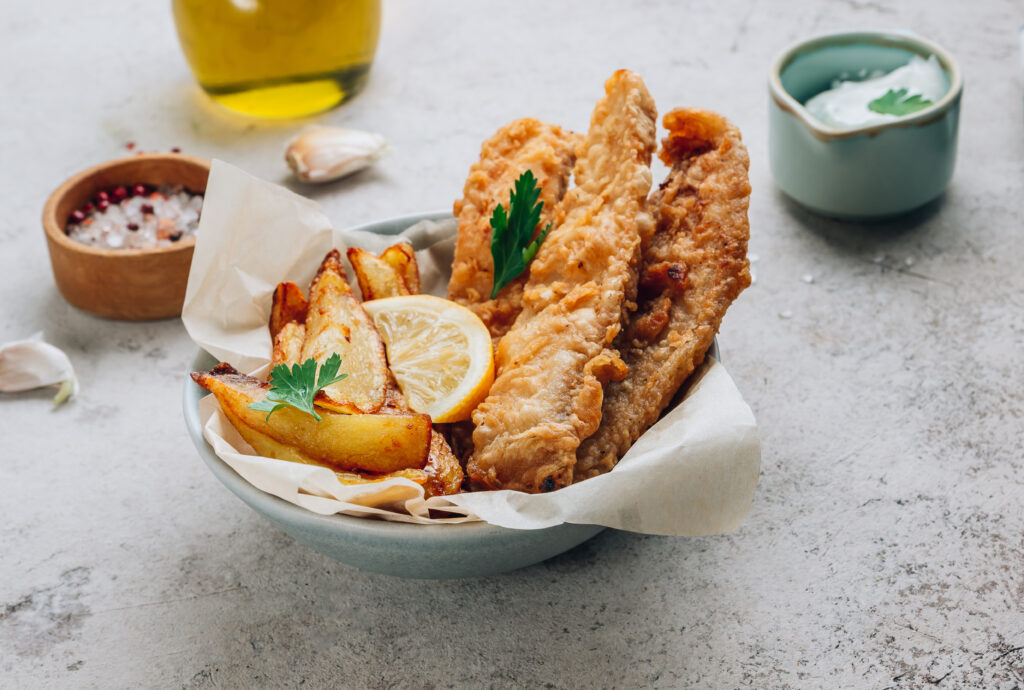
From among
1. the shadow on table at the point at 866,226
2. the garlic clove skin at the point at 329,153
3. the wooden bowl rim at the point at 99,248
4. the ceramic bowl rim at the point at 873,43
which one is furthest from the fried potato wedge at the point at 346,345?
the shadow on table at the point at 866,226

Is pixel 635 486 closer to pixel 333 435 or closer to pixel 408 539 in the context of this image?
pixel 408 539

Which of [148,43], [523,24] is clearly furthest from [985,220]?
[148,43]

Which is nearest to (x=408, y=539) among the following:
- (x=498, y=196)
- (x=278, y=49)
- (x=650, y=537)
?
(x=650, y=537)

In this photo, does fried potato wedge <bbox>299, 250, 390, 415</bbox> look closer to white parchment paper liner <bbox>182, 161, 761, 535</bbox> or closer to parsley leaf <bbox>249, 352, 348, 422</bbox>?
parsley leaf <bbox>249, 352, 348, 422</bbox>

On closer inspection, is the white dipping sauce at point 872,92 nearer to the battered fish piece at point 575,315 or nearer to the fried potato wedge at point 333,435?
the battered fish piece at point 575,315

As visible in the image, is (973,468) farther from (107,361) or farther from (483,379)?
(107,361)

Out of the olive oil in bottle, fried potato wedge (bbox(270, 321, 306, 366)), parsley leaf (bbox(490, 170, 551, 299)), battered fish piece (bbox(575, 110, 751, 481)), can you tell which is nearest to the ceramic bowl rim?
battered fish piece (bbox(575, 110, 751, 481))

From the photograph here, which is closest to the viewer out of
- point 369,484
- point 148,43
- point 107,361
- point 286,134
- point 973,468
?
point 369,484
